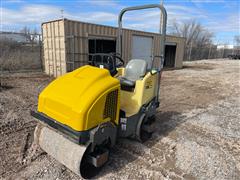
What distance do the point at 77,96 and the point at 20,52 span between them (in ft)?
28.1

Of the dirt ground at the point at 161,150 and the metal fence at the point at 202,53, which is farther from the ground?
the metal fence at the point at 202,53

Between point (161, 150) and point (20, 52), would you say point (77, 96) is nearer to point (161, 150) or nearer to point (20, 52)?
point (161, 150)

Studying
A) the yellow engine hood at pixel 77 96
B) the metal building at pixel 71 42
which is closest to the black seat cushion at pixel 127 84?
the yellow engine hood at pixel 77 96

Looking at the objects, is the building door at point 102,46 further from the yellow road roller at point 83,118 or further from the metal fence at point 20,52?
the yellow road roller at point 83,118

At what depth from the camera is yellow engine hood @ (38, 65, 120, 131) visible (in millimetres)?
1866

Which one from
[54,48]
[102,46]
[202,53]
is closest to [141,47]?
[102,46]

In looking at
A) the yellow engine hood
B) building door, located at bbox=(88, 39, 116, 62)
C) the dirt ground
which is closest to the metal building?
building door, located at bbox=(88, 39, 116, 62)

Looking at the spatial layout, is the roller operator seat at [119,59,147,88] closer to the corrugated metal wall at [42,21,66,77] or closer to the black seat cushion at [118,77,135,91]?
the black seat cushion at [118,77,135,91]

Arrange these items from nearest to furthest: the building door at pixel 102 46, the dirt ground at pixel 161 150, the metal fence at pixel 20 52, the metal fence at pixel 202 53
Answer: the dirt ground at pixel 161 150 < the metal fence at pixel 20 52 < the building door at pixel 102 46 < the metal fence at pixel 202 53

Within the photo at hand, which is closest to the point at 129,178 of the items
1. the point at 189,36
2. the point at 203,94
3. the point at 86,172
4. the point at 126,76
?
the point at 86,172

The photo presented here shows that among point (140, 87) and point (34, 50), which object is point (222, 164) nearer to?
point (140, 87)

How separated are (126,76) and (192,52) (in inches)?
964

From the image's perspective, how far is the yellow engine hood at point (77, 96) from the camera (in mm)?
1866

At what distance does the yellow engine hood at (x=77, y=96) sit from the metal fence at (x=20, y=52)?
7.71m
